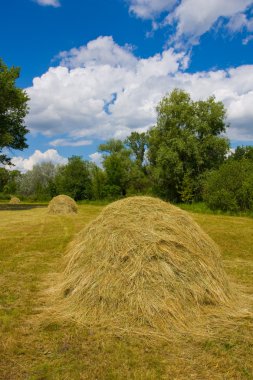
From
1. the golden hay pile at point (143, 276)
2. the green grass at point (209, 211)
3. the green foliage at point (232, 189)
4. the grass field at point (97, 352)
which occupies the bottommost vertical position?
the grass field at point (97, 352)

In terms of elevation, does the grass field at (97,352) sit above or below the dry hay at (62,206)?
below

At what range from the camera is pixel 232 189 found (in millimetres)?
24312

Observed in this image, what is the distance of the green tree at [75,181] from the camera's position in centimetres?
5069

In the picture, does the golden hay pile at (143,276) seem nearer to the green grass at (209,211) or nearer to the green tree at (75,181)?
the green grass at (209,211)

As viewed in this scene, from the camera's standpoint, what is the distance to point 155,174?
36.5 meters

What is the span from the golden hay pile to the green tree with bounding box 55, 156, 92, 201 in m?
44.0

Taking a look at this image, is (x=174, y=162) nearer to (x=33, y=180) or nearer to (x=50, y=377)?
(x=50, y=377)

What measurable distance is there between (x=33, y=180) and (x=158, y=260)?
256ft

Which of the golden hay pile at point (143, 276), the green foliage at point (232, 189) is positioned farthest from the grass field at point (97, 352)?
the green foliage at point (232, 189)

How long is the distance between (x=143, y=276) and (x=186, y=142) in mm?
30429

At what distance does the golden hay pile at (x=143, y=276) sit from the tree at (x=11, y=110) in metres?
25.6

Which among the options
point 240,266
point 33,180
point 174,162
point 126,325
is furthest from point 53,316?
point 33,180

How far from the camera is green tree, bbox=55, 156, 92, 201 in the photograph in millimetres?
50688

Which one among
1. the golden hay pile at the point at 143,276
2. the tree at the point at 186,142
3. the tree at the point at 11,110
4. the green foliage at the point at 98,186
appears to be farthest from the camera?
the green foliage at the point at 98,186
